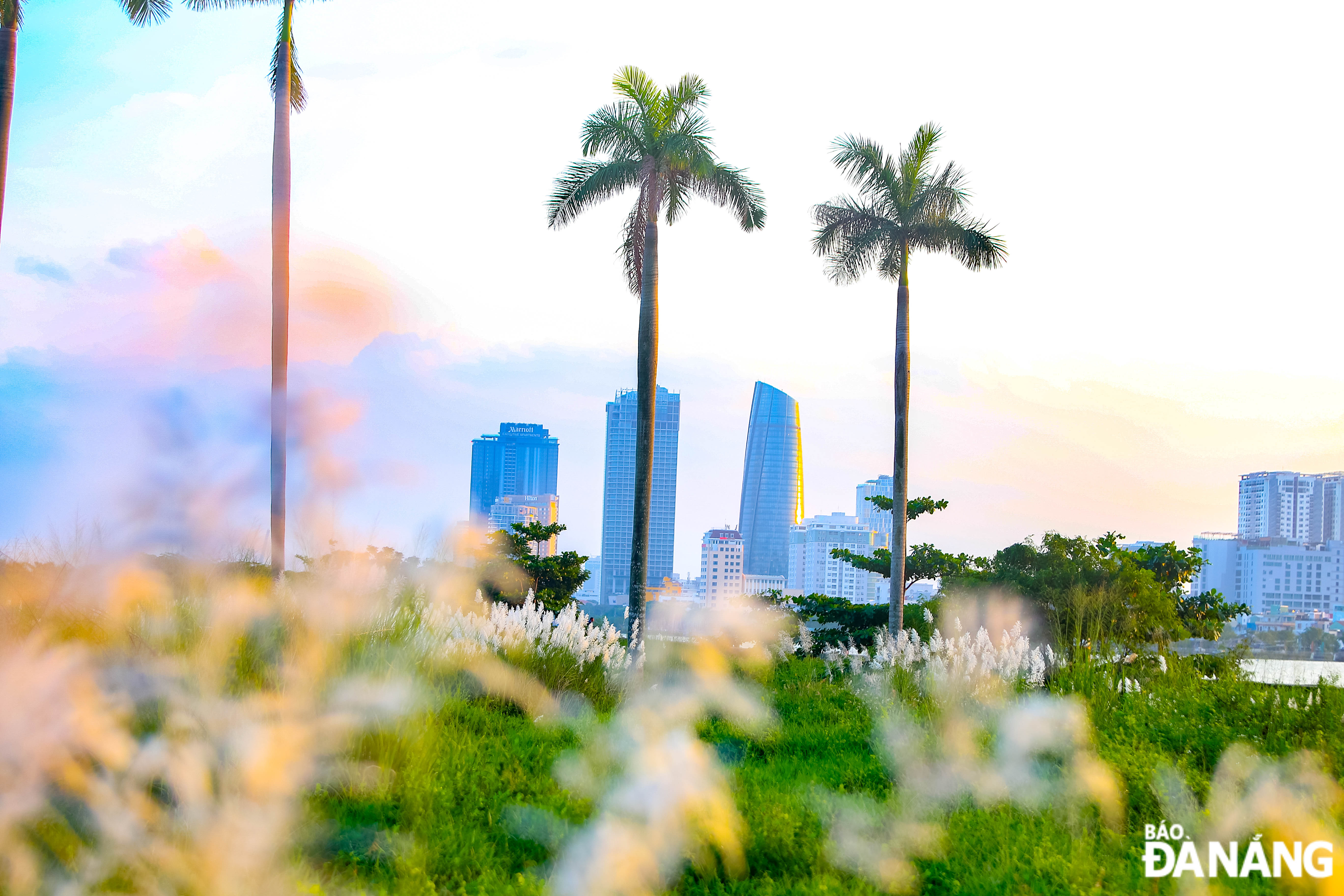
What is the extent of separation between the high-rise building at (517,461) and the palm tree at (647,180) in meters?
71.0

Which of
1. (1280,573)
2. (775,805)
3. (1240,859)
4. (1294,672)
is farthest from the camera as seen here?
(1280,573)

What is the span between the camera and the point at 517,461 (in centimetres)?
9538

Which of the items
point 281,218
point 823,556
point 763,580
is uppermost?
point 281,218

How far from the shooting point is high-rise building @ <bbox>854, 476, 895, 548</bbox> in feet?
66.1

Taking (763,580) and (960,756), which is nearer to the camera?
(960,756)

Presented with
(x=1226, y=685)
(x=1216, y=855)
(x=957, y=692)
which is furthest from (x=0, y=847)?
(x=1226, y=685)

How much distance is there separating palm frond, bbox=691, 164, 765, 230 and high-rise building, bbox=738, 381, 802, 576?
130466mm

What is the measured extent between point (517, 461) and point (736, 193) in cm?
8090

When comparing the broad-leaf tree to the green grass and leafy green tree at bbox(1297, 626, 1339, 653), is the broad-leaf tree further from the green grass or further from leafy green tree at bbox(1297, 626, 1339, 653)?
the green grass

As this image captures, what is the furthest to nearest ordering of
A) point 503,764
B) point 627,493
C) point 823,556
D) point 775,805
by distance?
point 627,493, point 823,556, point 503,764, point 775,805

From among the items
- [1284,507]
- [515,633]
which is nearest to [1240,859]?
[515,633]

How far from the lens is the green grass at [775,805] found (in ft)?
12.1

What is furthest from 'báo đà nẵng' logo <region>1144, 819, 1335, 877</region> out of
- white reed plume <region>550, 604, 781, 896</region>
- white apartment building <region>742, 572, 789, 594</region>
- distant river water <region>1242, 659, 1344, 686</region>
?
white apartment building <region>742, 572, 789, 594</region>

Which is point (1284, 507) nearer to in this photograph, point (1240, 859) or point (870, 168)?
point (870, 168)
